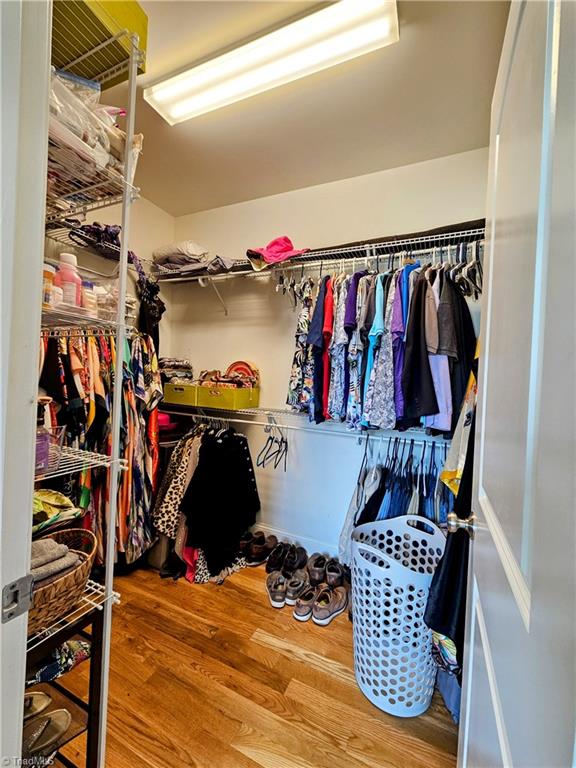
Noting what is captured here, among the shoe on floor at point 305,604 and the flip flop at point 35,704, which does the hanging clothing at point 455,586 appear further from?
the flip flop at point 35,704

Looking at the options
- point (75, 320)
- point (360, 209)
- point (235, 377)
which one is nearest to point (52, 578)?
point (75, 320)

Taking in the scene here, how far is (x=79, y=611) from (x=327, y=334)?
1480 millimetres

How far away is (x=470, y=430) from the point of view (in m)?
1.10

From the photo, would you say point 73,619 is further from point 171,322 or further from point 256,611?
→ point 171,322

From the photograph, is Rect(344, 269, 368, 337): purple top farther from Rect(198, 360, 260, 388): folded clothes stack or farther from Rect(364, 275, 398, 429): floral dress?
Rect(198, 360, 260, 388): folded clothes stack

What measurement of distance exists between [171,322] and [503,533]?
2.63 meters

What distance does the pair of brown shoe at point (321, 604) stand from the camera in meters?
1.67

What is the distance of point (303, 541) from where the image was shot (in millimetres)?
2223

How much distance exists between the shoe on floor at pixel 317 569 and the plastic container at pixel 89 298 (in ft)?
5.95

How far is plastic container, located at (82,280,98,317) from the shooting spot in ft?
3.05

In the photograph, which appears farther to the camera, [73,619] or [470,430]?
[470,430]

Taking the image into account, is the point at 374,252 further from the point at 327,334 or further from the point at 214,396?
the point at 214,396

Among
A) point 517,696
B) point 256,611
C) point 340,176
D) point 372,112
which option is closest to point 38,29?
point 517,696

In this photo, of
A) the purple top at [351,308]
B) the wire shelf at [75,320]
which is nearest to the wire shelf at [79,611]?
the wire shelf at [75,320]
